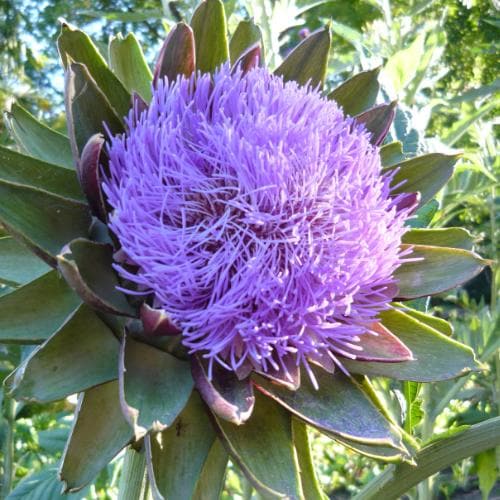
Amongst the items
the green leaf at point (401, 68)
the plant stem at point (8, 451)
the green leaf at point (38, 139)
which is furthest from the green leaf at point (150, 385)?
the green leaf at point (401, 68)

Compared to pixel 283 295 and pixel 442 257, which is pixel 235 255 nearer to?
pixel 283 295

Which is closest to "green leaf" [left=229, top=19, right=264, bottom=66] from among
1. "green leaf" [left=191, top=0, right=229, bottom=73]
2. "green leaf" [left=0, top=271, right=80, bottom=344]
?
"green leaf" [left=191, top=0, right=229, bottom=73]

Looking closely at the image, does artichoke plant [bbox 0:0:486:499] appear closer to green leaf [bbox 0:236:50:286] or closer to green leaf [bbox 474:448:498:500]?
green leaf [bbox 0:236:50:286]

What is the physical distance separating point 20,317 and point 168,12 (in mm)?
1026

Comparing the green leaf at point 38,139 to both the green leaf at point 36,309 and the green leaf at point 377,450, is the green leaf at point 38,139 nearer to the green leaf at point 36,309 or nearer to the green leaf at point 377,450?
the green leaf at point 36,309

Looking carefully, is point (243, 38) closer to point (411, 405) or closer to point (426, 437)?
point (411, 405)

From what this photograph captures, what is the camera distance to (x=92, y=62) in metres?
0.78

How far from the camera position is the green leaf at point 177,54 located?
0.78 metres

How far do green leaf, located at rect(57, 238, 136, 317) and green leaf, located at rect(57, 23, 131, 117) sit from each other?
188 mm

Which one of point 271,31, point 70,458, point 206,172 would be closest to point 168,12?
point 271,31

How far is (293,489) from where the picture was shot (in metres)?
0.65

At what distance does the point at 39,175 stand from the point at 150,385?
26cm

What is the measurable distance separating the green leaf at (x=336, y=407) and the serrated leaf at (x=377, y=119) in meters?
0.29

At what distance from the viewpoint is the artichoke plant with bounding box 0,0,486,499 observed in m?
0.65
